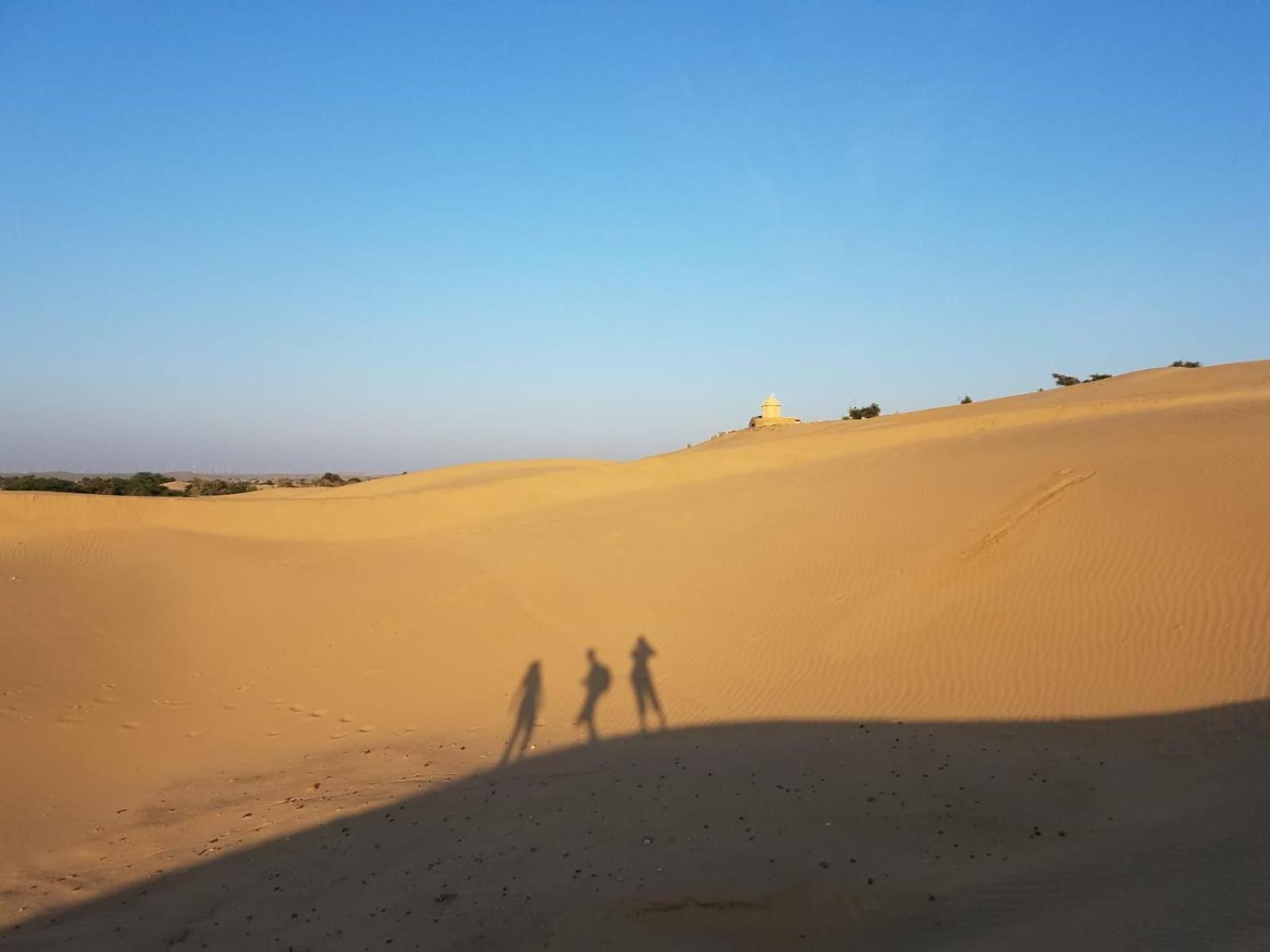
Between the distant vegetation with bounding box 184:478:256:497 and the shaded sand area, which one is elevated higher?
the distant vegetation with bounding box 184:478:256:497

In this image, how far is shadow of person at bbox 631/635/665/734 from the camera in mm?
9688

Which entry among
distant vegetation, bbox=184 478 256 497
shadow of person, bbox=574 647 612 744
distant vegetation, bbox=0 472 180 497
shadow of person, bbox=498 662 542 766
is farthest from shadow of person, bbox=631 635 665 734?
distant vegetation, bbox=184 478 256 497

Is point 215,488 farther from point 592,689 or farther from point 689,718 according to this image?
point 689,718

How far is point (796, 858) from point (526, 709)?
5.18 m

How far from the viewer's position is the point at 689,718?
31.3ft

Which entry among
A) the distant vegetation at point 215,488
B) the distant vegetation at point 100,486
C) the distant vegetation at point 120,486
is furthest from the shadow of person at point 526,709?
the distant vegetation at point 215,488

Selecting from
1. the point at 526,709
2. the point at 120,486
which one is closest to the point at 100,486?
the point at 120,486

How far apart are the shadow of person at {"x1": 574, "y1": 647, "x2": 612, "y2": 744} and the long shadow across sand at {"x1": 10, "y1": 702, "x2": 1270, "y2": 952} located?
1.47 meters

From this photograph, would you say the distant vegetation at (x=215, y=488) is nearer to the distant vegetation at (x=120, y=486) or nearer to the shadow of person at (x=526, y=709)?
the distant vegetation at (x=120, y=486)

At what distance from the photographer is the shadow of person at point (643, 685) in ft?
31.8

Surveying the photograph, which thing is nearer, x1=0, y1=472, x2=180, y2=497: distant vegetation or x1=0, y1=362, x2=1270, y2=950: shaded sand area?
x1=0, y1=362, x2=1270, y2=950: shaded sand area

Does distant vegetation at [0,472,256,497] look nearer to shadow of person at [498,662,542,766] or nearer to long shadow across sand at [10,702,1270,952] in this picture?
shadow of person at [498,662,542,766]

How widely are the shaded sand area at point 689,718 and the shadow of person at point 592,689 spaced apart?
10 cm

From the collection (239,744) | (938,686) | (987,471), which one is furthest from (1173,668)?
(239,744)
